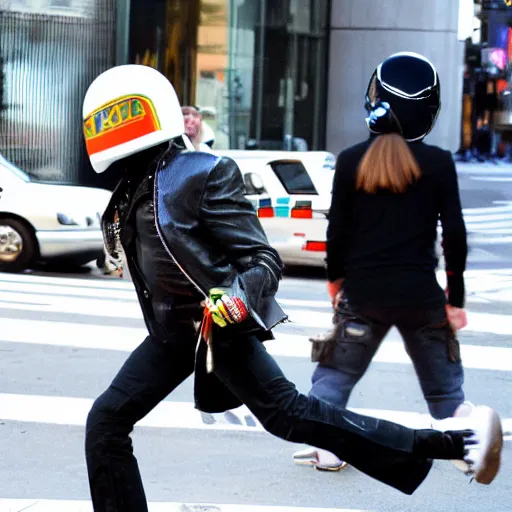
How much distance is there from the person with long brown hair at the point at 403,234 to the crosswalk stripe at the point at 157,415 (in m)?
1.30

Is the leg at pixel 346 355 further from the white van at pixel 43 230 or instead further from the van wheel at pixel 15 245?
the van wheel at pixel 15 245

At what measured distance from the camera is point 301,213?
41.9ft

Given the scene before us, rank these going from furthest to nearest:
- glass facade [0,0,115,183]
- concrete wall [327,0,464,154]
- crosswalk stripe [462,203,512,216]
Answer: concrete wall [327,0,464,154] → crosswalk stripe [462,203,512,216] → glass facade [0,0,115,183]

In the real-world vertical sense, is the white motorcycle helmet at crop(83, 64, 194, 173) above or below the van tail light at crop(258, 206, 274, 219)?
above

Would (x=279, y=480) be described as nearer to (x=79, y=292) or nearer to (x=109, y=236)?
(x=109, y=236)

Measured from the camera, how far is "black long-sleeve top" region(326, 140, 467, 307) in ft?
15.1

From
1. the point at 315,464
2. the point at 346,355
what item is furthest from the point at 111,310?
the point at 346,355

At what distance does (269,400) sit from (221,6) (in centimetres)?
2104

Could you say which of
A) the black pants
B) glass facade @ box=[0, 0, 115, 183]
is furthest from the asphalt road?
glass facade @ box=[0, 0, 115, 183]

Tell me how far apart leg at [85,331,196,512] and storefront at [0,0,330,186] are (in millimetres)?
15606

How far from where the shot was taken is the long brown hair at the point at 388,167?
180 inches

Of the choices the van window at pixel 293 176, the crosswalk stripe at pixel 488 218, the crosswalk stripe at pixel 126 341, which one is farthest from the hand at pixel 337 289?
the crosswalk stripe at pixel 488 218

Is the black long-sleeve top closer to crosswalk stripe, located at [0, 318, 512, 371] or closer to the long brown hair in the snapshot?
the long brown hair

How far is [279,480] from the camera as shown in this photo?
5332 mm
